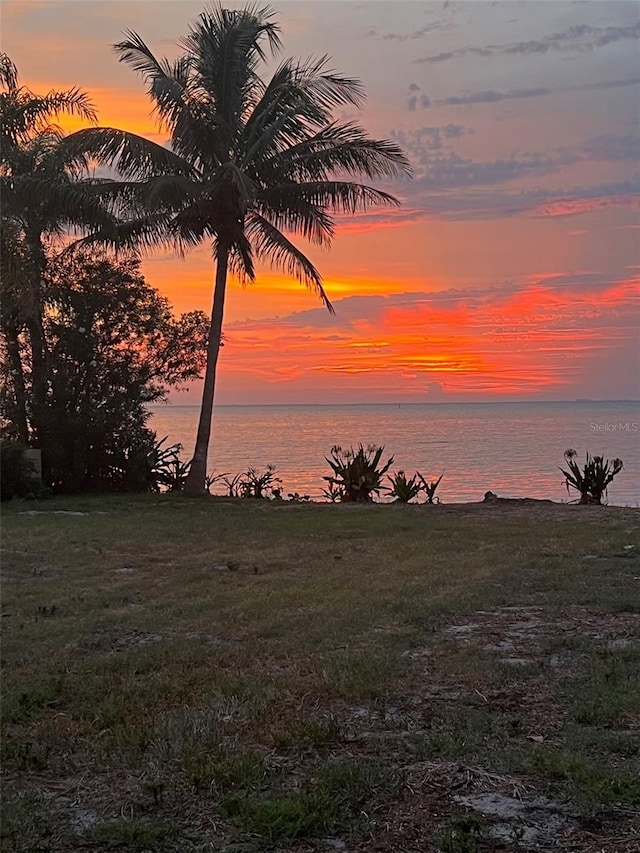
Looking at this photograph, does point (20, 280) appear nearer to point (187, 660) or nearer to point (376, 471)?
point (376, 471)

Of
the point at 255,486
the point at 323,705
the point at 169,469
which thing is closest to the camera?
the point at 323,705

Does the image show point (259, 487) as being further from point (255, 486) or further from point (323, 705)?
point (323, 705)

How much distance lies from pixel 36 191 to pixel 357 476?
7086mm

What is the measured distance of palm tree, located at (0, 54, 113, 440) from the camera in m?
14.1

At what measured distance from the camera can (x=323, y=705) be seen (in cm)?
378

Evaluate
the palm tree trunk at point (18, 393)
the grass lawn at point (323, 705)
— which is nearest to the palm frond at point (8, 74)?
the palm tree trunk at point (18, 393)

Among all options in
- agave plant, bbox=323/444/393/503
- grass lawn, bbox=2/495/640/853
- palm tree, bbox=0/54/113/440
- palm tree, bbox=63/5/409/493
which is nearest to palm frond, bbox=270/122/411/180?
palm tree, bbox=63/5/409/493

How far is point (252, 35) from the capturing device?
579 inches

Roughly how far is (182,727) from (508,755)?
127 centimetres

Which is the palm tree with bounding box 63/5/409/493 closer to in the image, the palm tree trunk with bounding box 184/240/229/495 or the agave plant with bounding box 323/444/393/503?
the palm tree trunk with bounding box 184/240/229/495

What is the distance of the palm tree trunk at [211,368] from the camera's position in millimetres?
15258

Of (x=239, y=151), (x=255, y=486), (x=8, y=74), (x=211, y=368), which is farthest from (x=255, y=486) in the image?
(x=8, y=74)

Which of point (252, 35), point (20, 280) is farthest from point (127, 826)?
point (252, 35)

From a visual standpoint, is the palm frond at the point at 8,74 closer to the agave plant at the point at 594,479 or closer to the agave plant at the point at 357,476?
the agave plant at the point at 357,476
